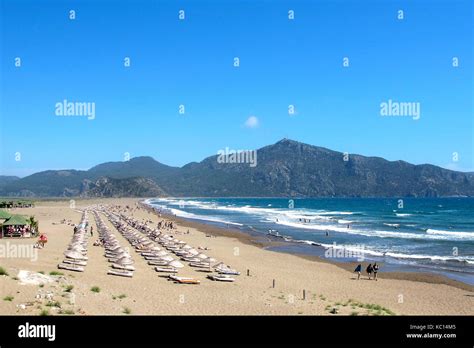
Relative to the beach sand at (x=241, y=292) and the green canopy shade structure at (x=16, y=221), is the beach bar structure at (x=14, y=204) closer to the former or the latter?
the green canopy shade structure at (x=16, y=221)

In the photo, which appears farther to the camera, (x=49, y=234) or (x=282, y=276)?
(x=49, y=234)

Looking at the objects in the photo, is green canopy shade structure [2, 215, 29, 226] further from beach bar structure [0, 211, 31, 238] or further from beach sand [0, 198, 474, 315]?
beach sand [0, 198, 474, 315]

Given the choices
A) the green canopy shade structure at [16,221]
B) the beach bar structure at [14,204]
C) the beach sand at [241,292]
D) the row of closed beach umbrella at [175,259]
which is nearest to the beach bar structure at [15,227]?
the green canopy shade structure at [16,221]

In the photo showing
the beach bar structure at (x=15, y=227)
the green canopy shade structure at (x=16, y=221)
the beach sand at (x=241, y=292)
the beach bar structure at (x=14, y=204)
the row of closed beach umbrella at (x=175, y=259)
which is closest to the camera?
the beach sand at (x=241, y=292)

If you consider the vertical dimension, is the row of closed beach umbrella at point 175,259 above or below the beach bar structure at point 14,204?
below

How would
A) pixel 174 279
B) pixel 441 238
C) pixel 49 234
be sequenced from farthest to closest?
1. pixel 441 238
2. pixel 49 234
3. pixel 174 279

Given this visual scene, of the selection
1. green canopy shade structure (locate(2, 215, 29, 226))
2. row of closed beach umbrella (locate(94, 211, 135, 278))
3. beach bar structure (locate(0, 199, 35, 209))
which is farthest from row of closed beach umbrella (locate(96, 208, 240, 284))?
beach bar structure (locate(0, 199, 35, 209))

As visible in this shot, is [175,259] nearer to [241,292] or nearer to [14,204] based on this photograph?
[241,292]
